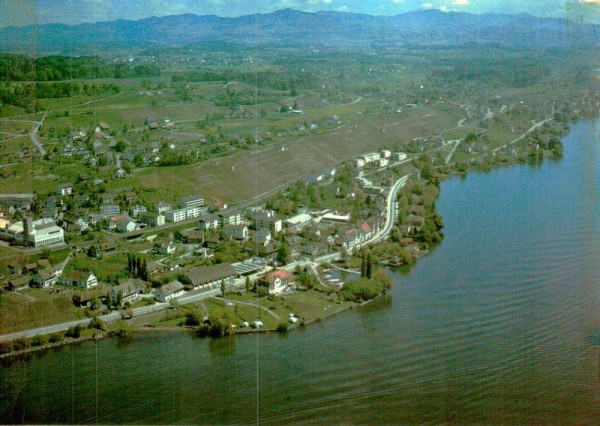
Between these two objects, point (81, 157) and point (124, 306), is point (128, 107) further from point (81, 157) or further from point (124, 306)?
point (124, 306)

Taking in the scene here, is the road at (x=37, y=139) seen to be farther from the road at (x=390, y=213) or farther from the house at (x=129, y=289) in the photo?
the road at (x=390, y=213)

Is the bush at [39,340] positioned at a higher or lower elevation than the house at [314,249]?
lower

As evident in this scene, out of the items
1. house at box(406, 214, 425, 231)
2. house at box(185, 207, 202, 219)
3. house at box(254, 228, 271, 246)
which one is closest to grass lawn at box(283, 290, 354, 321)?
house at box(254, 228, 271, 246)

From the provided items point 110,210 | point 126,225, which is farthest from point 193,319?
point 110,210

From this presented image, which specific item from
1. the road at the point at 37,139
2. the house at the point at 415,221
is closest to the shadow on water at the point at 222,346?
the house at the point at 415,221

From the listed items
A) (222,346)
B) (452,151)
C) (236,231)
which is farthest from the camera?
(452,151)

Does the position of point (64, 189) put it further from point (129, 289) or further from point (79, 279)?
point (129, 289)

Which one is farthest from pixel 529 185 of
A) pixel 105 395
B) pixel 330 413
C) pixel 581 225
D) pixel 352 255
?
pixel 105 395
